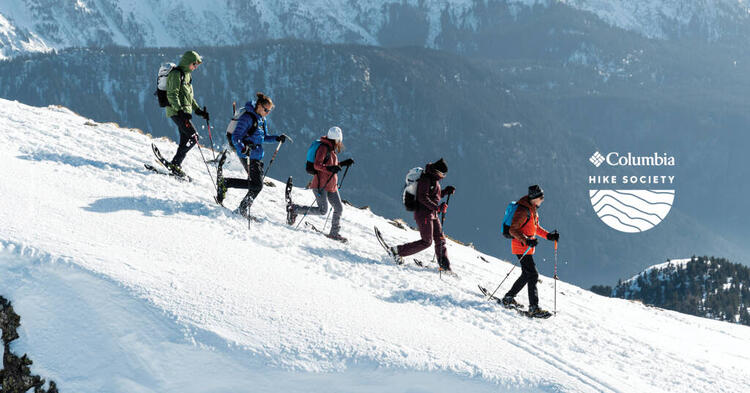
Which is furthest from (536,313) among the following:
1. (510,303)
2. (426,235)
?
(426,235)

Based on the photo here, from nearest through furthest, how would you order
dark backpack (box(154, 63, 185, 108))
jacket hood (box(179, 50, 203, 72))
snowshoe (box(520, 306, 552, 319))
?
snowshoe (box(520, 306, 552, 319))
jacket hood (box(179, 50, 203, 72))
dark backpack (box(154, 63, 185, 108))

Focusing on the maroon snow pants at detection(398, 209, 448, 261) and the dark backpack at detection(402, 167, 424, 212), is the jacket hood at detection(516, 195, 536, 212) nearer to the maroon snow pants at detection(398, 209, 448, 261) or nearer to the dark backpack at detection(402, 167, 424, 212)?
the maroon snow pants at detection(398, 209, 448, 261)

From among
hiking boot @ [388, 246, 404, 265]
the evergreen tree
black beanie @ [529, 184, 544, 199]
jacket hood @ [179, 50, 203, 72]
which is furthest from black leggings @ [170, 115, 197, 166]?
black beanie @ [529, 184, 544, 199]

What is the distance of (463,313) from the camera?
10156 mm

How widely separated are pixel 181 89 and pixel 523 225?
8435mm

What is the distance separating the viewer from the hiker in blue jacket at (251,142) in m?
12.6

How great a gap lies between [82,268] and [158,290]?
110 centimetres

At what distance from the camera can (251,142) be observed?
1273cm

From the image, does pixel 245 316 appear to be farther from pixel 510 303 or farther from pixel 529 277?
pixel 529 277

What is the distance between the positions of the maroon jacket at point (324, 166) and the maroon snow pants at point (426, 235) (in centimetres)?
202

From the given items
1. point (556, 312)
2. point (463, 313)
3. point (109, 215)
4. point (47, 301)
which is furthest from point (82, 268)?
point (556, 312)

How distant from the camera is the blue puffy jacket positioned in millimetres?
12586

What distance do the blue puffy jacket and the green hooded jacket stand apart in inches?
75.0

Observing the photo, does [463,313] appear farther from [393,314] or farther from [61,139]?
[61,139]
